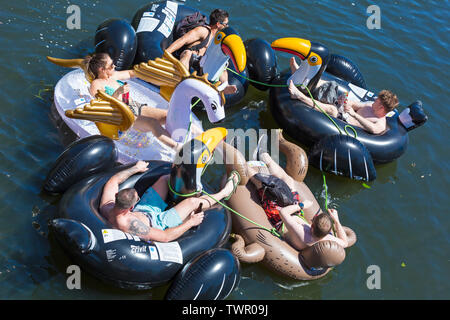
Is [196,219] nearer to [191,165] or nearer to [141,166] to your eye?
[191,165]

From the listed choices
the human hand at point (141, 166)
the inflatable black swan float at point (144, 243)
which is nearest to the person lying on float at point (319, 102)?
the inflatable black swan float at point (144, 243)

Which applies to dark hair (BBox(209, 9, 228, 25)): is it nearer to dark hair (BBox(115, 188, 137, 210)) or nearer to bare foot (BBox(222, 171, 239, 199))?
bare foot (BBox(222, 171, 239, 199))

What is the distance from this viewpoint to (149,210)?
5.39 meters

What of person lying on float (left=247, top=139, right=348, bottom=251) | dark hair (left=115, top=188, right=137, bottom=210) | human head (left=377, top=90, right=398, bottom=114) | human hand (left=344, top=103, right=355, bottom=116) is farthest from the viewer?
human hand (left=344, top=103, right=355, bottom=116)

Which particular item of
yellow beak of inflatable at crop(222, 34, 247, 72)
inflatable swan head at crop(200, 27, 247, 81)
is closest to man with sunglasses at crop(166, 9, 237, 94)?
inflatable swan head at crop(200, 27, 247, 81)

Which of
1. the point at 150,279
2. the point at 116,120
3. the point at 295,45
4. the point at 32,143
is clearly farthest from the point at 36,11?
the point at 150,279

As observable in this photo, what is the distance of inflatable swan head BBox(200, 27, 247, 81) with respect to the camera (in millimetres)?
6762

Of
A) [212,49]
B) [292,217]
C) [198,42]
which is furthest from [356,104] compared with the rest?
[292,217]

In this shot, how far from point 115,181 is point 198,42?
348cm

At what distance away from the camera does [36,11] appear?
28.5 ft

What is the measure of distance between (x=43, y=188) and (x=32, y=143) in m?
1.05

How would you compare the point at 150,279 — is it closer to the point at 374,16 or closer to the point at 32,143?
the point at 32,143

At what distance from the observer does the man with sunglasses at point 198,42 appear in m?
7.70

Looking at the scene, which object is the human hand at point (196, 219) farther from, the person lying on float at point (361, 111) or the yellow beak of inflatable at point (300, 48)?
the yellow beak of inflatable at point (300, 48)
